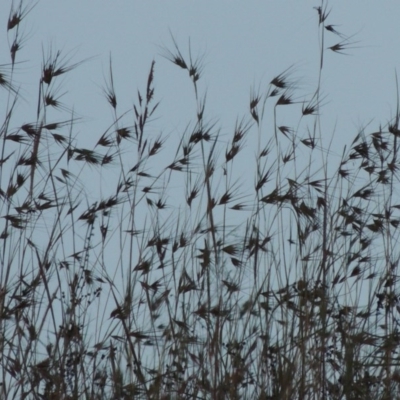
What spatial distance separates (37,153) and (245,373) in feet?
3.26

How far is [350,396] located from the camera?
3.00m

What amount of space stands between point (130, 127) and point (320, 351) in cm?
100

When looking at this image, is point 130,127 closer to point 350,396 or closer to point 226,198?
point 226,198

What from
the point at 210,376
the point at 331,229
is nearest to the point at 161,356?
the point at 210,376

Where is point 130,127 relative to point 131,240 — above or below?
above

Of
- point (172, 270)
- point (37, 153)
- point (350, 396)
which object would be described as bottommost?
point (350, 396)

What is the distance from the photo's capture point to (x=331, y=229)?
134 inches

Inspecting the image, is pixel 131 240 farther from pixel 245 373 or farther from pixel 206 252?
pixel 245 373

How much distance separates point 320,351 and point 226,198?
61 centimetres

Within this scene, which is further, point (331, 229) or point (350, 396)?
point (331, 229)

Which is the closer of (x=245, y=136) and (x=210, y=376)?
(x=210, y=376)

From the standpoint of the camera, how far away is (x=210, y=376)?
3.09 m

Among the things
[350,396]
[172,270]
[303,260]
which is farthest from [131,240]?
[350,396]

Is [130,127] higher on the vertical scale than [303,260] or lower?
higher
